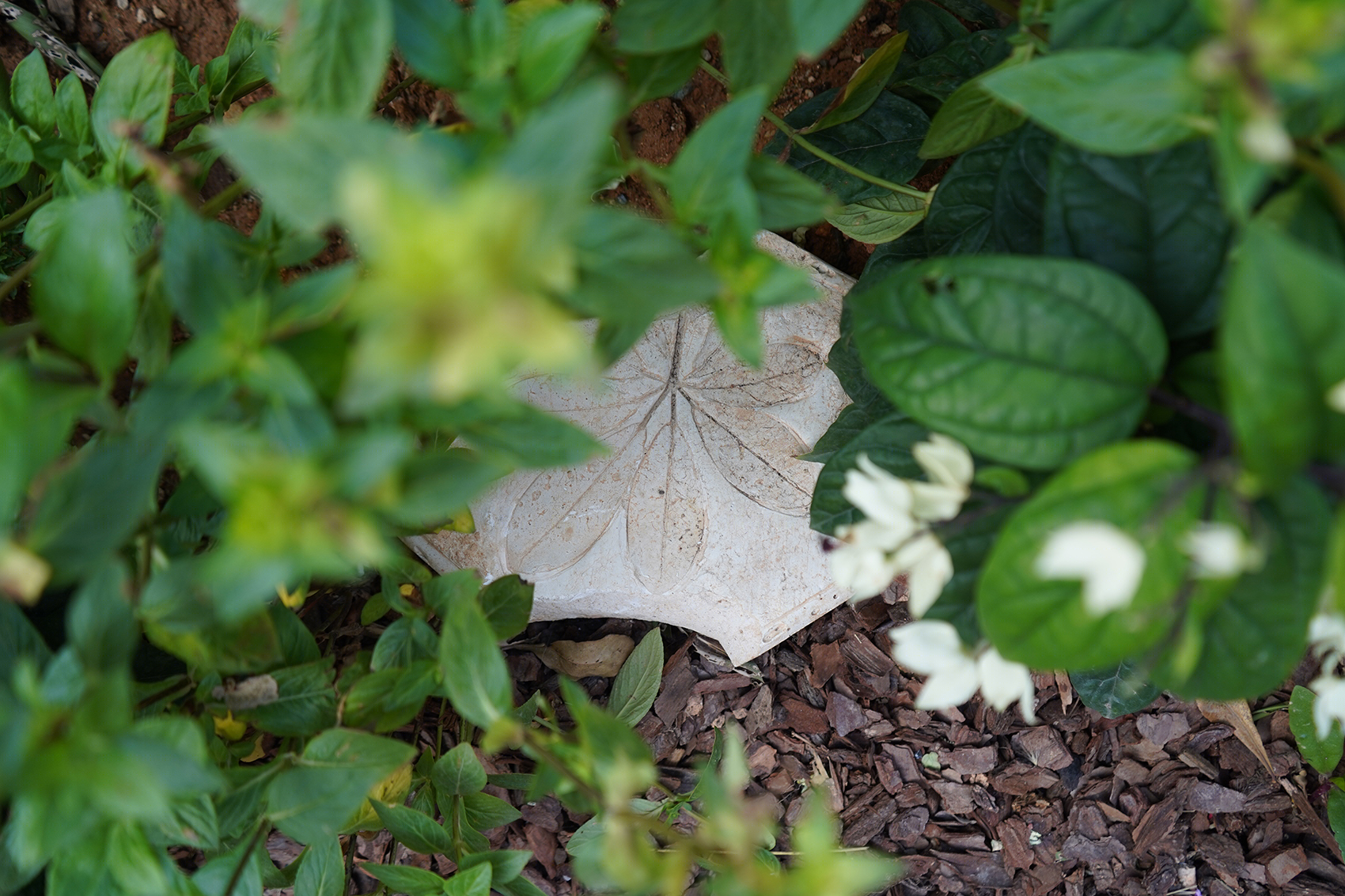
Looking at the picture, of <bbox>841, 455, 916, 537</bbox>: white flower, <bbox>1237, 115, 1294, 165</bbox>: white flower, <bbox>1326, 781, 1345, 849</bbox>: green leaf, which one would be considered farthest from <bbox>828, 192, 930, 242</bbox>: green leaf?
<bbox>1326, 781, 1345, 849</bbox>: green leaf

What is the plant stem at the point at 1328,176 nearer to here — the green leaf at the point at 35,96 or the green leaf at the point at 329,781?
the green leaf at the point at 329,781

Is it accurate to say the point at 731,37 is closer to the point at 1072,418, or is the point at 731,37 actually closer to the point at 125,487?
the point at 1072,418

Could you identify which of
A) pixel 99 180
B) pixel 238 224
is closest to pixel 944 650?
pixel 99 180

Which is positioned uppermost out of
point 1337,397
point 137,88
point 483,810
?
point 137,88

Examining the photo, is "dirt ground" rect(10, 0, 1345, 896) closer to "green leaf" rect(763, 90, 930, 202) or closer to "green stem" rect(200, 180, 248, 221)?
"green leaf" rect(763, 90, 930, 202)

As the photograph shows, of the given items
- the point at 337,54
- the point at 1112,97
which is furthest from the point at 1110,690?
the point at 337,54

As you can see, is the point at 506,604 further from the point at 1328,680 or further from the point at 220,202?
the point at 1328,680
